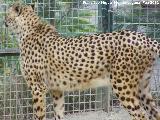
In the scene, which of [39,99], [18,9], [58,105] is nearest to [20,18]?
[18,9]

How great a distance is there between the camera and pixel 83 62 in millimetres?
6695

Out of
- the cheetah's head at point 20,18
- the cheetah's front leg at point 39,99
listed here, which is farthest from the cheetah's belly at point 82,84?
the cheetah's head at point 20,18

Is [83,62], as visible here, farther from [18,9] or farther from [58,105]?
[18,9]

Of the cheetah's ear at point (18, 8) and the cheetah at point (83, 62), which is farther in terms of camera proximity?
the cheetah's ear at point (18, 8)

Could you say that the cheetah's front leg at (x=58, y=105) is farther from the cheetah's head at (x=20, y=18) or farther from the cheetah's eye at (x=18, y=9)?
the cheetah's eye at (x=18, y=9)

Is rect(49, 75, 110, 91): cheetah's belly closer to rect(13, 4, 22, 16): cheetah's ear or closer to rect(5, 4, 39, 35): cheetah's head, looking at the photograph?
rect(5, 4, 39, 35): cheetah's head

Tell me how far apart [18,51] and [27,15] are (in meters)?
0.73

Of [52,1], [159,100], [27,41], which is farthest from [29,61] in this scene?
[159,100]

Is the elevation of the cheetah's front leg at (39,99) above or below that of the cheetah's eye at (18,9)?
below

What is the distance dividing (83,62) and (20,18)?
1.13 meters

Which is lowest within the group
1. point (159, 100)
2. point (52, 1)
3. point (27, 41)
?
point (159, 100)

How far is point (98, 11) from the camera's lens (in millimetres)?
8328

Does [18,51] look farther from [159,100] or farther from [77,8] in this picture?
[159,100]

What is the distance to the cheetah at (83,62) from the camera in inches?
251
